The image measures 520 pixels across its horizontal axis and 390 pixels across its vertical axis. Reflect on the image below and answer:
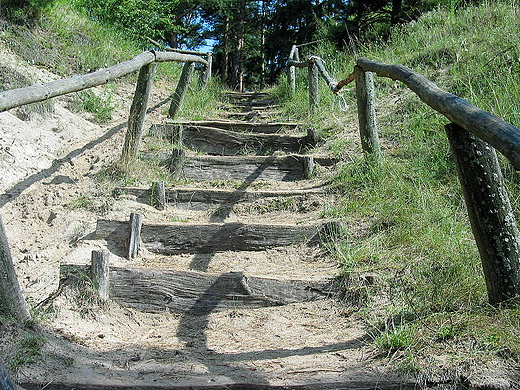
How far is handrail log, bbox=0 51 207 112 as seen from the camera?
8.77 ft

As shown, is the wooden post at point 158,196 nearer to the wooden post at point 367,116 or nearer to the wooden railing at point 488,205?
the wooden post at point 367,116

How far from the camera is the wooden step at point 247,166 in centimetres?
498

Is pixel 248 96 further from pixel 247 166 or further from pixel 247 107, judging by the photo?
pixel 247 166

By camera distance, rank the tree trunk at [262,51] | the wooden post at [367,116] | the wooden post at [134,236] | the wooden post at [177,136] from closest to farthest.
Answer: the wooden post at [134,236], the wooden post at [367,116], the wooden post at [177,136], the tree trunk at [262,51]

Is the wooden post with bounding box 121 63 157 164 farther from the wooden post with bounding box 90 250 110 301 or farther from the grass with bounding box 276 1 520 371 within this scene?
the grass with bounding box 276 1 520 371

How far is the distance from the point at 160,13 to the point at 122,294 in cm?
1035

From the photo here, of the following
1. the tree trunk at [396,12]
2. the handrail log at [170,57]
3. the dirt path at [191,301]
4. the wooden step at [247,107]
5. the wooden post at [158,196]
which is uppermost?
the tree trunk at [396,12]

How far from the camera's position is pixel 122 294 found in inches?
125

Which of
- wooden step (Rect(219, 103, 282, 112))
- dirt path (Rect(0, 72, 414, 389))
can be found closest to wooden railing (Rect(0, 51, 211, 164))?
dirt path (Rect(0, 72, 414, 389))

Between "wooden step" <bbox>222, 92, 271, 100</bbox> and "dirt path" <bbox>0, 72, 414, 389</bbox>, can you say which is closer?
"dirt path" <bbox>0, 72, 414, 389</bbox>

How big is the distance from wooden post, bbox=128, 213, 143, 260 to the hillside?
3.2 inches

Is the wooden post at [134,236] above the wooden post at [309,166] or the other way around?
the other way around

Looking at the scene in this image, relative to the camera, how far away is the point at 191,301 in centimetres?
318

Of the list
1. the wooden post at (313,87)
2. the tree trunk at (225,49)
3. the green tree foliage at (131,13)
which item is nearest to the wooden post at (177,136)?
A: the wooden post at (313,87)
